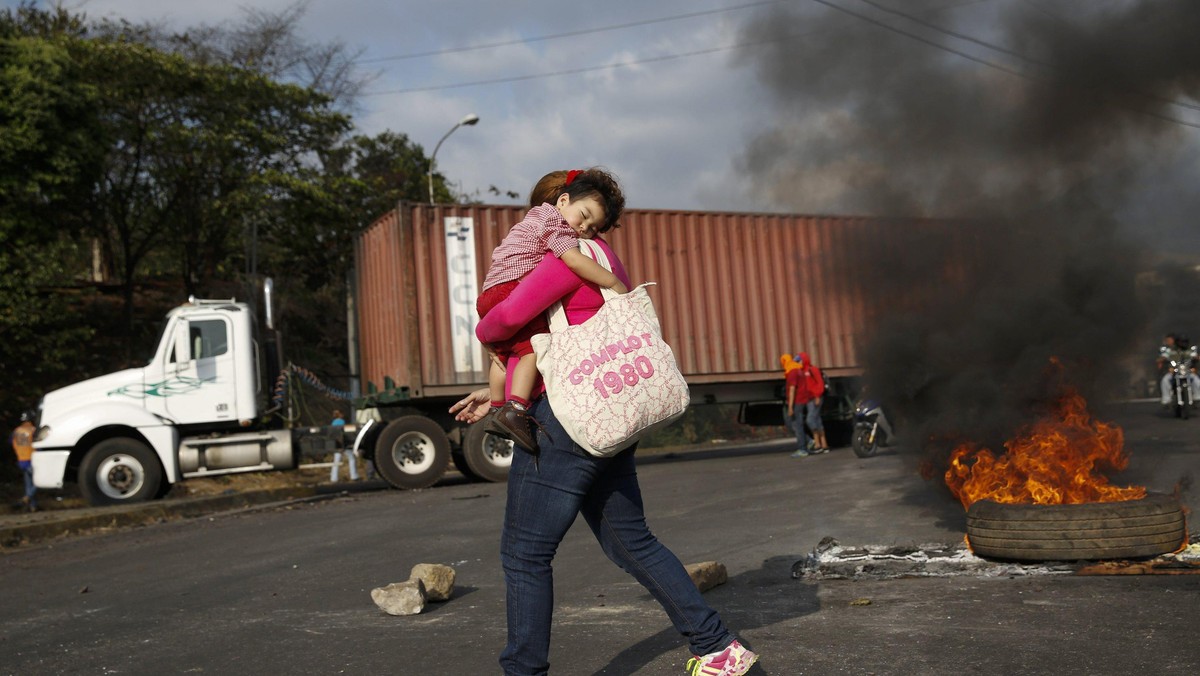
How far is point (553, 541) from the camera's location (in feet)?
10.4

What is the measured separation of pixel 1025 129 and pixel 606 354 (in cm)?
407

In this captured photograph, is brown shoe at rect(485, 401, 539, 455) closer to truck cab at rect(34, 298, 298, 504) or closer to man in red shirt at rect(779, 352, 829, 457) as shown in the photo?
truck cab at rect(34, 298, 298, 504)

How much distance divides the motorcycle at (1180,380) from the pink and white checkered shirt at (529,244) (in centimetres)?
1592

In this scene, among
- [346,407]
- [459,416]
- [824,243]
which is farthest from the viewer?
[346,407]

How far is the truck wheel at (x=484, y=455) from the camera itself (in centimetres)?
1423

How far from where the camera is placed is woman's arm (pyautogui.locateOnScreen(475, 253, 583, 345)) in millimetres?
3145

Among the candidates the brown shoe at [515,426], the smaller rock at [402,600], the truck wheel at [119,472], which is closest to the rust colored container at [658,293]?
the truck wheel at [119,472]

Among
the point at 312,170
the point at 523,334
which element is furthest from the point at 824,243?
the point at 312,170

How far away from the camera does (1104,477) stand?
5617mm

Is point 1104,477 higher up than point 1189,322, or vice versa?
point 1189,322

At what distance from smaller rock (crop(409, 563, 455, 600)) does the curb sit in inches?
295

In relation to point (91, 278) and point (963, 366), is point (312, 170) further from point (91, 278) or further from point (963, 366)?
point (963, 366)

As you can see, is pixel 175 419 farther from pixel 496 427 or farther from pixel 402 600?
pixel 496 427

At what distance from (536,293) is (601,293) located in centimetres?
22
